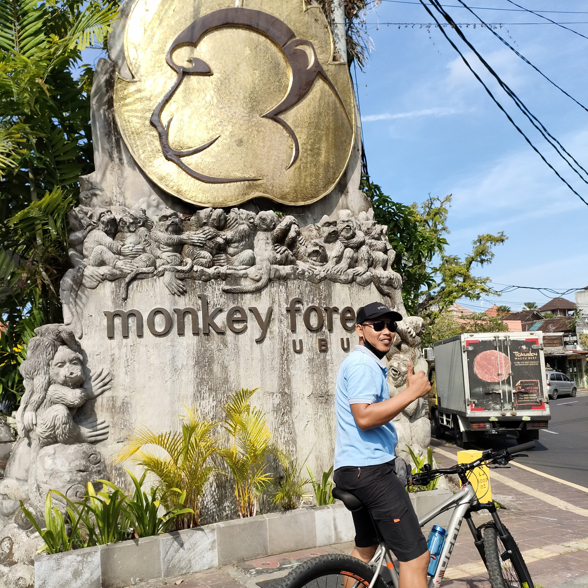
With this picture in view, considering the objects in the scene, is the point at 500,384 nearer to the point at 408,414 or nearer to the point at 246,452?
the point at 408,414

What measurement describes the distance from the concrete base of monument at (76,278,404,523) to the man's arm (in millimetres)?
3356

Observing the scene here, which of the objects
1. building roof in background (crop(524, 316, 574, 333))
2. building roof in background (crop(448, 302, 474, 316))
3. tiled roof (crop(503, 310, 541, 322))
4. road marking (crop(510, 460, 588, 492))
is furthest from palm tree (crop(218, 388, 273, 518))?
tiled roof (crop(503, 310, 541, 322))

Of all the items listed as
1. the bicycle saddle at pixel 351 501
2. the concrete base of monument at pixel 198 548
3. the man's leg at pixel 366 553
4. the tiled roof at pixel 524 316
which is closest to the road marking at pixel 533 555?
the concrete base of monument at pixel 198 548

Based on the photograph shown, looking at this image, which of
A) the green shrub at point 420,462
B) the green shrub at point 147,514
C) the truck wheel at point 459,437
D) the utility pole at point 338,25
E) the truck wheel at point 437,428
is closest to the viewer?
the green shrub at point 147,514

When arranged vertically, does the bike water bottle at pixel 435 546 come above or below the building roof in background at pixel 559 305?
below

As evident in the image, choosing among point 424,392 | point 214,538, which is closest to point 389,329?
point 424,392

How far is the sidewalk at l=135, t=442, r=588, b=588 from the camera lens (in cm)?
471

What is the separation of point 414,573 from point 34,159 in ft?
20.6

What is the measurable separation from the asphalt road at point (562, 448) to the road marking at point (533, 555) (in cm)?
380

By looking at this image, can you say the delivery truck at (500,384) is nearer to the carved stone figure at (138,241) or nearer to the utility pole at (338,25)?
the utility pole at (338,25)

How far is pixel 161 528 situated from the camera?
16.8 feet

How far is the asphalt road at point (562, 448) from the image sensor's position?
1031 cm

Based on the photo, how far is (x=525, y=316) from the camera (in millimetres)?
64562

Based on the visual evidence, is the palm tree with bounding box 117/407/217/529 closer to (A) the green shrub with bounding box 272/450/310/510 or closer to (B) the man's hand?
(A) the green shrub with bounding box 272/450/310/510
